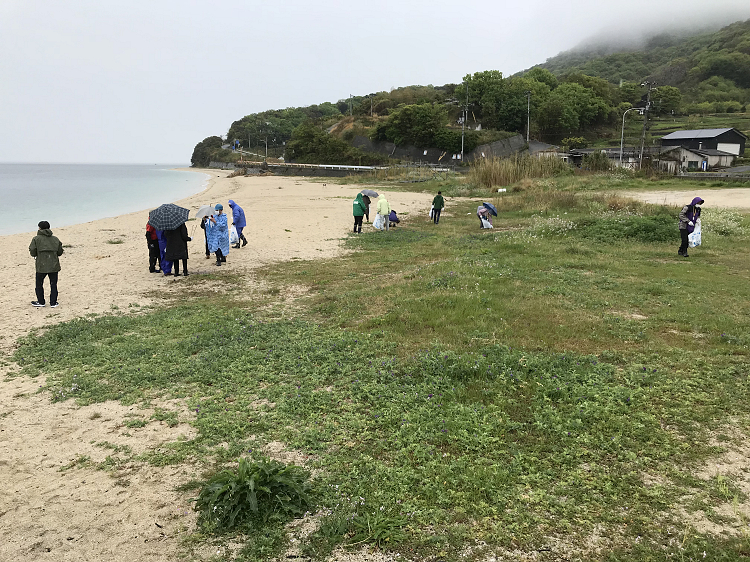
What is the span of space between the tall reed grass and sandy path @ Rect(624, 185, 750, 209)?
6.52m

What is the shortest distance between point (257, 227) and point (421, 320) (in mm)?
14680

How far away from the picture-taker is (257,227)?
69.6 feet

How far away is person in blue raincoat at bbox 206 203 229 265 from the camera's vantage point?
43.9 ft

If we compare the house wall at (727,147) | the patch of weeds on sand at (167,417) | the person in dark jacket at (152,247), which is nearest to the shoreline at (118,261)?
the person in dark jacket at (152,247)

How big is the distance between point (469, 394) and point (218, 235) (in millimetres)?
9871

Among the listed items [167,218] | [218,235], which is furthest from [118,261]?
[167,218]

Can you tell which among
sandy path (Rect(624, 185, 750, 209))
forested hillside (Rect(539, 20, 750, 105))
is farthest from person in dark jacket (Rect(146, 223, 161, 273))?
forested hillside (Rect(539, 20, 750, 105))

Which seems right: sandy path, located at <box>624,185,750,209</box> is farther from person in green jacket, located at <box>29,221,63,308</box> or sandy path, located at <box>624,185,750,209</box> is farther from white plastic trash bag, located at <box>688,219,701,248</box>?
person in green jacket, located at <box>29,221,63,308</box>

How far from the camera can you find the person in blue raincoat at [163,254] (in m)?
12.5

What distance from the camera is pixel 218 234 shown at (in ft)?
44.4

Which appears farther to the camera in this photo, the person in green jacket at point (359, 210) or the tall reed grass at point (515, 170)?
the tall reed grass at point (515, 170)

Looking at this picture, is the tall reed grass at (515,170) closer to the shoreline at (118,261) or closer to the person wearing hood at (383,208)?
the shoreline at (118,261)

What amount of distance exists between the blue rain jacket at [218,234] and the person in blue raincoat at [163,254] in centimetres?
130

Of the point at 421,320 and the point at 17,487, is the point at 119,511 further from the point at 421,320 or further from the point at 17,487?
the point at 421,320
